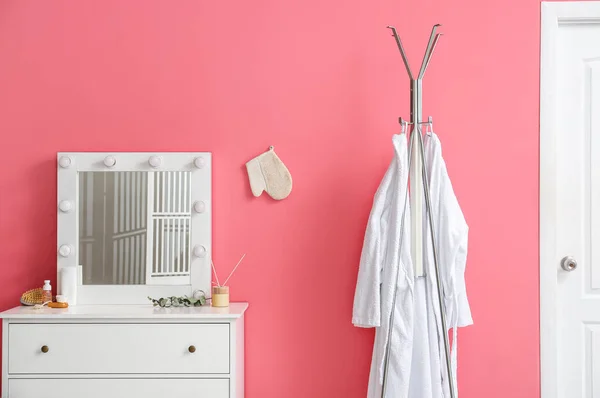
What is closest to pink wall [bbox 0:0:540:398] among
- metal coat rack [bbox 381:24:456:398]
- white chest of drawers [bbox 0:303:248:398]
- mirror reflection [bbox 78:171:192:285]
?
mirror reflection [bbox 78:171:192:285]

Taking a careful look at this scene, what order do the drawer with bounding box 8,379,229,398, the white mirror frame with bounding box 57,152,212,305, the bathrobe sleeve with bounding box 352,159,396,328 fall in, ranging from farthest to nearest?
the white mirror frame with bounding box 57,152,212,305, the bathrobe sleeve with bounding box 352,159,396,328, the drawer with bounding box 8,379,229,398

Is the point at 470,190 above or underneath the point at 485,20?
underneath

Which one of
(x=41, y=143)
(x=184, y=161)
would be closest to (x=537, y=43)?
(x=184, y=161)

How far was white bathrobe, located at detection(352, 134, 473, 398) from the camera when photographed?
2480 millimetres

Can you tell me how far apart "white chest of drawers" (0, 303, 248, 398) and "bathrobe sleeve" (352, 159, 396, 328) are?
0.52 m

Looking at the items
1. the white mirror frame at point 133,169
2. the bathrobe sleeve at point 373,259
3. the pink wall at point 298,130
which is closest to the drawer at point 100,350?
the white mirror frame at point 133,169

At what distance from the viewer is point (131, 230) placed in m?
2.75

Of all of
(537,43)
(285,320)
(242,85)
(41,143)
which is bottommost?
(285,320)

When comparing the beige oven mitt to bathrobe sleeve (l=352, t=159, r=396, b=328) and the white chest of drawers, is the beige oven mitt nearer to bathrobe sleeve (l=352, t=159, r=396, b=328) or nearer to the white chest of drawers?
bathrobe sleeve (l=352, t=159, r=396, b=328)

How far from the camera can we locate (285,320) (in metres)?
2.80
